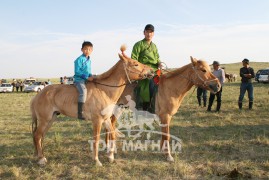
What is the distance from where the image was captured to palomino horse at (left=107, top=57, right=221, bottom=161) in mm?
6160

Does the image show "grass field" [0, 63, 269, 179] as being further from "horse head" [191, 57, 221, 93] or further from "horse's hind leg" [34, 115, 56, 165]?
"horse head" [191, 57, 221, 93]

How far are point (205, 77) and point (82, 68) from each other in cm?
296

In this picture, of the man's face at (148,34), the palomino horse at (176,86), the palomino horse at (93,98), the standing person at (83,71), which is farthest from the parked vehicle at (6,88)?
the palomino horse at (176,86)

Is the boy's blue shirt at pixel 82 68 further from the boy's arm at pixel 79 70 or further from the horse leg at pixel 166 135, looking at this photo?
the horse leg at pixel 166 135

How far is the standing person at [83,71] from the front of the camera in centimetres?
594

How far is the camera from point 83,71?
20.5 feet

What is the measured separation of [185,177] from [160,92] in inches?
86.7

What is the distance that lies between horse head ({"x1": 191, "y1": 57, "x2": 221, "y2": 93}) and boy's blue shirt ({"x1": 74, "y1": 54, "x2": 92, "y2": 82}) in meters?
2.56

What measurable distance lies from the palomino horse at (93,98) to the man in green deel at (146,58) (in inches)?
27.0

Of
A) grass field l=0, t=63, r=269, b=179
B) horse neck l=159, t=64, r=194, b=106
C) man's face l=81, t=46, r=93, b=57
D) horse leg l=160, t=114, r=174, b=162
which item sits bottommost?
grass field l=0, t=63, r=269, b=179

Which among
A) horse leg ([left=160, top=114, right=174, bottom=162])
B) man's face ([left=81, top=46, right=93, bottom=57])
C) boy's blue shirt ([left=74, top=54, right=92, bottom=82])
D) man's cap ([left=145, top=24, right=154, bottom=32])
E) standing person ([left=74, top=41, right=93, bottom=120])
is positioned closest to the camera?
standing person ([left=74, top=41, right=93, bottom=120])

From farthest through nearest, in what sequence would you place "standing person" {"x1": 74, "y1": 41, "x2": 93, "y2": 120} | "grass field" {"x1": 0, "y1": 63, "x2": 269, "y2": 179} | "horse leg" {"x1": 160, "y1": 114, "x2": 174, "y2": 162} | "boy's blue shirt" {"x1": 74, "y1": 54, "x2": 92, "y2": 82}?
"horse leg" {"x1": 160, "y1": 114, "x2": 174, "y2": 162}, "boy's blue shirt" {"x1": 74, "y1": 54, "x2": 92, "y2": 82}, "standing person" {"x1": 74, "y1": 41, "x2": 93, "y2": 120}, "grass field" {"x1": 0, "y1": 63, "x2": 269, "y2": 179}

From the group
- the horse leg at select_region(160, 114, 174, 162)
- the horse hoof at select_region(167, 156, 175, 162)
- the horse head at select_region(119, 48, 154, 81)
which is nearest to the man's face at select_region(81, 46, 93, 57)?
the horse head at select_region(119, 48, 154, 81)

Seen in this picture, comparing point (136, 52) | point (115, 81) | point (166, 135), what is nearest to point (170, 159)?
point (166, 135)
